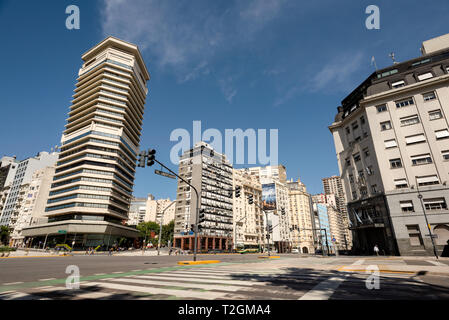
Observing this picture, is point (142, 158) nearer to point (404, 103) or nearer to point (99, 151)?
point (404, 103)

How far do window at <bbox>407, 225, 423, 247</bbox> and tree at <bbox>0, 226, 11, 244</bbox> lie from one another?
109 metres

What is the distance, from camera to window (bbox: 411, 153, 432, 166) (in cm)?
2711

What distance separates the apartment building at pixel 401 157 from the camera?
2569cm

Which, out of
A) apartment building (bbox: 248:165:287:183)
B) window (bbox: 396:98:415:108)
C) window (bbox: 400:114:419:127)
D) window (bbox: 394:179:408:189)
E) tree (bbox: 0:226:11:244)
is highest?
apartment building (bbox: 248:165:287:183)

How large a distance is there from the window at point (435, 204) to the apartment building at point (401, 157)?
2 cm

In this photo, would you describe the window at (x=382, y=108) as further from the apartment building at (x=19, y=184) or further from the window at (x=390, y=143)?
the apartment building at (x=19, y=184)

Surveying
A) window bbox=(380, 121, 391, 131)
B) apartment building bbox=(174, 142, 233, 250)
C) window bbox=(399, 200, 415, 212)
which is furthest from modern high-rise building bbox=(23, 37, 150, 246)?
window bbox=(399, 200, 415, 212)

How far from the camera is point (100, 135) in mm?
62438

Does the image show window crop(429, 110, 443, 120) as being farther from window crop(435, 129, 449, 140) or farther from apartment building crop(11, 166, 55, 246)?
apartment building crop(11, 166, 55, 246)

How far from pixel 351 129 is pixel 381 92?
20.8 feet

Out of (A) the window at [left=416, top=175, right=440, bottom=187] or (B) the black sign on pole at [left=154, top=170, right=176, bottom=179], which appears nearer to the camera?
(B) the black sign on pole at [left=154, top=170, right=176, bottom=179]

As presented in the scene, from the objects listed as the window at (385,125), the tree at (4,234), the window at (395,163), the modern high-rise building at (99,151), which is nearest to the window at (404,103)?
the window at (385,125)

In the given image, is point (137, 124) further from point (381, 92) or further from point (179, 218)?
point (381, 92)
